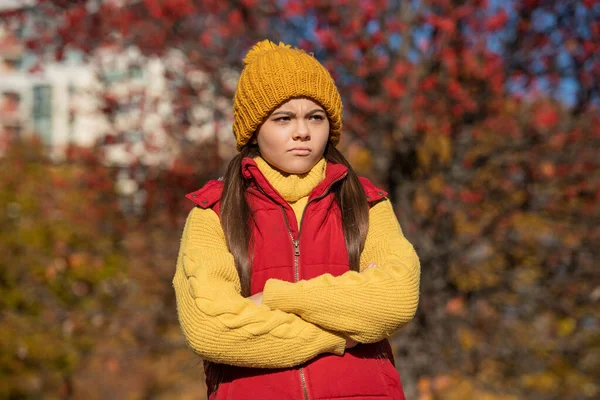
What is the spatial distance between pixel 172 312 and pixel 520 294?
13.3 ft

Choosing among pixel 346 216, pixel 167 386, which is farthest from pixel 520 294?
pixel 167 386

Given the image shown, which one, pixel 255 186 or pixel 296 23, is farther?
pixel 296 23

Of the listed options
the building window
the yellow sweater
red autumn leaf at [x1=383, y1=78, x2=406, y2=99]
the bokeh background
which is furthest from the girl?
the building window

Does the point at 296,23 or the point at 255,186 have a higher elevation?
the point at 296,23

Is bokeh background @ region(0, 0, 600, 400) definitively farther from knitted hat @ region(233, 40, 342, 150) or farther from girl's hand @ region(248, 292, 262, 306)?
girl's hand @ region(248, 292, 262, 306)

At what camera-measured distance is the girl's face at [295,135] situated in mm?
2234

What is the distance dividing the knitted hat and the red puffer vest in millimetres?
163

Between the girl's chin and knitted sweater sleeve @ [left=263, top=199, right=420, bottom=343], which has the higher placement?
the girl's chin

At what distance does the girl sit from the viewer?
1.94 m

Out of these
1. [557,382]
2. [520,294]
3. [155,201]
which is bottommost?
[557,382]

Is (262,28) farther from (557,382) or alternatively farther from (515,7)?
(557,382)

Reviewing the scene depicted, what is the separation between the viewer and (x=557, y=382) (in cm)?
941

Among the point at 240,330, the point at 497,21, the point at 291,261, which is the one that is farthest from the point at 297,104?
the point at 497,21

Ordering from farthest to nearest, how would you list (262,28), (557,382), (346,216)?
(557,382) < (262,28) < (346,216)
